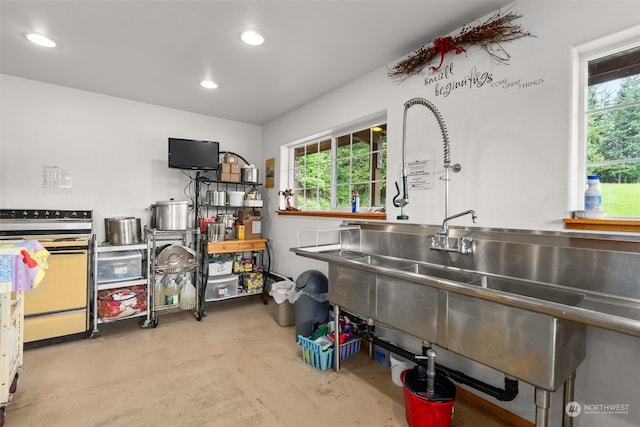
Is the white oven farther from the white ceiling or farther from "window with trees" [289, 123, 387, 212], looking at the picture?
"window with trees" [289, 123, 387, 212]

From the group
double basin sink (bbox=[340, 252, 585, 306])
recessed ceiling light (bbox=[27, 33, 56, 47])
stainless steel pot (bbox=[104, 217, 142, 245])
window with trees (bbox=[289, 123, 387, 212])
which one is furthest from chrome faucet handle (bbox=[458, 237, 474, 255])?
recessed ceiling light (bbox=[27, 33, 56, 47])

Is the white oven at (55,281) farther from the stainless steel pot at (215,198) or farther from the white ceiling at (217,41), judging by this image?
the white ceiling at (217,41)

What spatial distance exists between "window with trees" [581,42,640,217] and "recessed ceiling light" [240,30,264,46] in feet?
6.71

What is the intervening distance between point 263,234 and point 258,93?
1987 millimetres

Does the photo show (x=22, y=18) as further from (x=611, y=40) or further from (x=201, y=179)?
(x=611, y=40)

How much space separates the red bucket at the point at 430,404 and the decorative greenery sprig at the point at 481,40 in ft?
6.58

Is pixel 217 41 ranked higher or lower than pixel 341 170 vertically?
higher

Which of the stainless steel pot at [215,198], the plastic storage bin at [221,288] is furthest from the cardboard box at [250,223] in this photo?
the plastic storage bin at [221,288]

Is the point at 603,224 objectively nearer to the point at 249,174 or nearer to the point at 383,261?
the point at 383,261

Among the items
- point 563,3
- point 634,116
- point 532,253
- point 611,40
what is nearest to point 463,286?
point 532,253

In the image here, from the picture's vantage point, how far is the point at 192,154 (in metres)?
3.59

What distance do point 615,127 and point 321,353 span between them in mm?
2304
